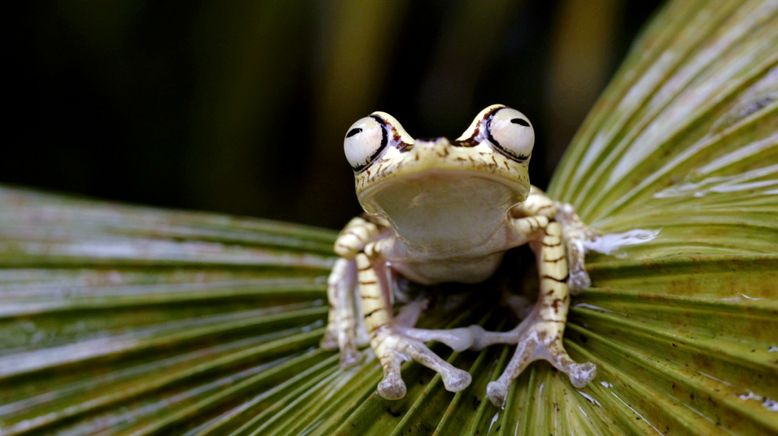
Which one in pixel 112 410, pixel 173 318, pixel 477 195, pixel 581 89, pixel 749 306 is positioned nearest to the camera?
pixel 749 306

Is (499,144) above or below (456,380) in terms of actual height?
above

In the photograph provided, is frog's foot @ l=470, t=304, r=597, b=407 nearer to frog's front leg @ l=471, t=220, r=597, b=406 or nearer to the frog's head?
frog's front leg @ l=471, t=220, r=597, b=406

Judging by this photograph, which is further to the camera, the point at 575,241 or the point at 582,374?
the point at 575,241

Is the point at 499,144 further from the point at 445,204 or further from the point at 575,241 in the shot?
the point at 575,241

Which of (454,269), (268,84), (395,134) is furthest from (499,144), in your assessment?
(268,84)

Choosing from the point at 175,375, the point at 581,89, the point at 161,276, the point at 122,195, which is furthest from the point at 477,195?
the point at 122,195

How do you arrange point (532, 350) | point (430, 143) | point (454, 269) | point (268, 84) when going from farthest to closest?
point (268, 84) < point (454, 269) < point (532, 350) < point (430, 143)

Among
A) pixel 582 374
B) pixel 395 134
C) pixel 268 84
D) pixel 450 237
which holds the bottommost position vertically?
pixel 582 374

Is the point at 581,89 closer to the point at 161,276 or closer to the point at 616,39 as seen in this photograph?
the point at 616,39
